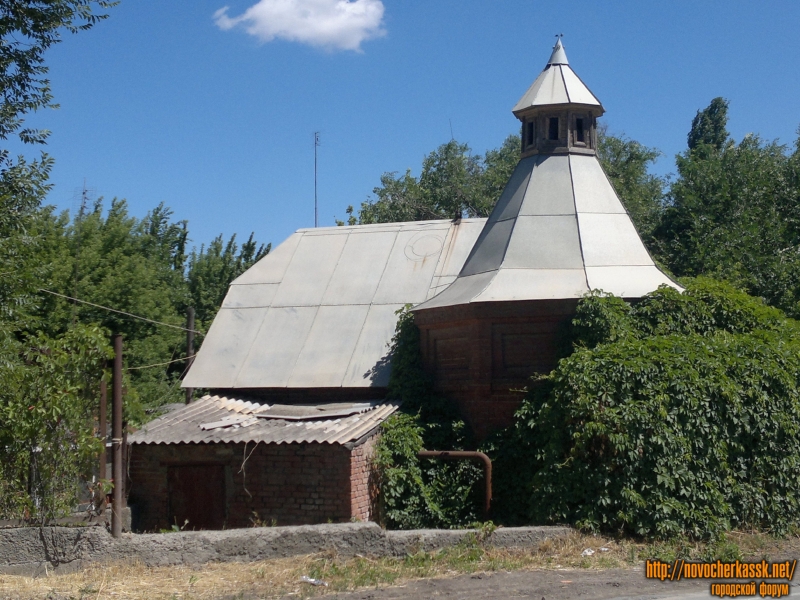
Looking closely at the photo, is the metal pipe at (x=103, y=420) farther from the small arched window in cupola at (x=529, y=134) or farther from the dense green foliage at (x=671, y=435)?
the small arched window in cupola at (x=529, y=134)

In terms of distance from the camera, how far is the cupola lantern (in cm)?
1520

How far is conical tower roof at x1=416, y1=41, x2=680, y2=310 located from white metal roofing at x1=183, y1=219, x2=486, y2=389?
153 cm

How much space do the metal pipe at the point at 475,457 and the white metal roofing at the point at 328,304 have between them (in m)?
2.00

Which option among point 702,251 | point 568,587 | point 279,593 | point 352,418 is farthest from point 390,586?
point 702,251

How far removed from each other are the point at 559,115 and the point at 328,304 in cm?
573

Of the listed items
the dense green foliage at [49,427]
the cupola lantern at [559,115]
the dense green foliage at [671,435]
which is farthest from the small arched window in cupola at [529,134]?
the dense green foliage at [49,427]

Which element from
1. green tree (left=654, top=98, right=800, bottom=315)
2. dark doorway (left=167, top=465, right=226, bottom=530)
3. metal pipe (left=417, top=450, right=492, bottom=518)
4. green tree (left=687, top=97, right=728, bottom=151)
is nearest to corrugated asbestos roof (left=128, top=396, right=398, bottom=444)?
dark doorway (left=167, top=465, right=226, bottom=530)

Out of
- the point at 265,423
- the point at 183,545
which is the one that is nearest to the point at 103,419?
the point at 183,545

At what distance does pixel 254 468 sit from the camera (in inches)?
493

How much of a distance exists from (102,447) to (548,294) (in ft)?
22.7

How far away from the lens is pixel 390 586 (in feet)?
27.2

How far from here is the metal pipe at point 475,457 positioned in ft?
40.9

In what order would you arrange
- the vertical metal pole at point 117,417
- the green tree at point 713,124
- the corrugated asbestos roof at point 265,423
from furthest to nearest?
the green tree at point 713,124, the corrugated asbestos roof at point 265,423, the vertical metal pole at point 117,417

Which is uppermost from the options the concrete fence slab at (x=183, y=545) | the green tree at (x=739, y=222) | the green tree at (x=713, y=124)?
the green tree at (x=713, y=124)
